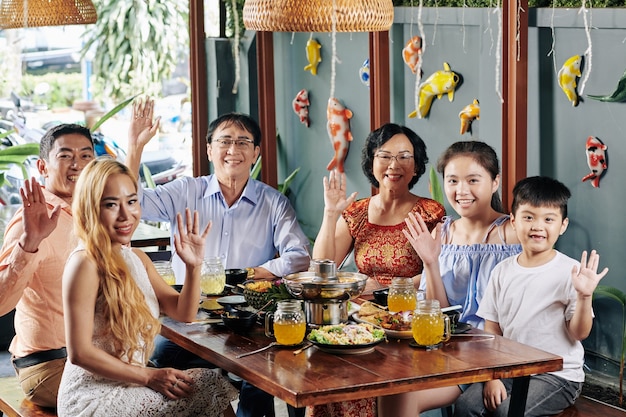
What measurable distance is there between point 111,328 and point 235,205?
164cm

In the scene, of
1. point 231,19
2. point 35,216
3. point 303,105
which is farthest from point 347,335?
point 231,19

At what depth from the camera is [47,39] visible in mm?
8383

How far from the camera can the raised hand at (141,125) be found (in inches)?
166

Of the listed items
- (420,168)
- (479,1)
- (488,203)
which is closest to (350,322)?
(488,203)

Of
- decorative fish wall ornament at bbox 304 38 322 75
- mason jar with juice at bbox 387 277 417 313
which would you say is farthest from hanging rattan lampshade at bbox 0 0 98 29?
decorative fish wall ornament at bbox 304 38 322 75

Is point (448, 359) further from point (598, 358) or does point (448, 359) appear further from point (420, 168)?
point (598, 358)

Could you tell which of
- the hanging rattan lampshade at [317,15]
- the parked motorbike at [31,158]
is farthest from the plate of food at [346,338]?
the parked motorbike at [31,158]

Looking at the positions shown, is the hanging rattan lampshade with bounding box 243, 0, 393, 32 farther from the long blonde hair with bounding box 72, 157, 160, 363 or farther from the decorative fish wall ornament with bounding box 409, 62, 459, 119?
the decorative fish wall ornament with bounding box 409, 62, 459, 119

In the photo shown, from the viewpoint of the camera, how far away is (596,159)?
4707 millimetres

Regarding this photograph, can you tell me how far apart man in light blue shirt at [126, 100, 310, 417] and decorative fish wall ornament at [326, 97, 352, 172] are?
6.45 ft

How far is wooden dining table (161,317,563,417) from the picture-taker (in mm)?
2684

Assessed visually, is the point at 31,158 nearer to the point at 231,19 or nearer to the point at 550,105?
the point at 231,19

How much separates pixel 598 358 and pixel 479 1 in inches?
74.3

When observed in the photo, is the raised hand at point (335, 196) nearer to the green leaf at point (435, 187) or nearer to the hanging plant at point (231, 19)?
the green leaf at point (435, 187)
